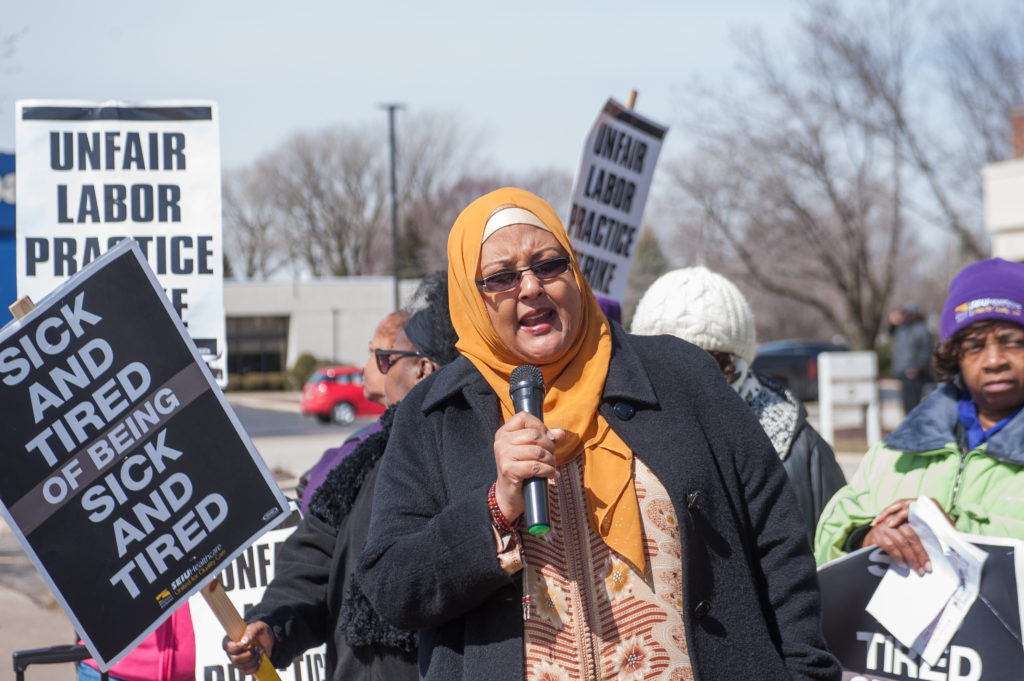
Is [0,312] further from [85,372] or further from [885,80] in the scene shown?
[885,80]

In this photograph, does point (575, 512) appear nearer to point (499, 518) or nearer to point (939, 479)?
point (499, 518)

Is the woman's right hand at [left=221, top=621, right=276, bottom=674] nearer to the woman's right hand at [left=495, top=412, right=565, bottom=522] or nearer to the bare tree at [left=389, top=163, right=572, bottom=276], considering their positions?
the woman's right hand at [left=495, top=412, right=565, bottom=522]

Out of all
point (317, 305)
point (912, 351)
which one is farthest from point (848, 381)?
point (317, 305)

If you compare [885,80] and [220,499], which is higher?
[885,80]

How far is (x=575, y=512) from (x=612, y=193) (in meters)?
3.51

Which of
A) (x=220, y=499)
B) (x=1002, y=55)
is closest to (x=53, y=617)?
(x=220, y=499)

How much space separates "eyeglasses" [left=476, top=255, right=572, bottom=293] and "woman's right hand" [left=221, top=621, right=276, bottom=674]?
113 cm

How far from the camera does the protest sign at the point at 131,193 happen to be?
414 centimetres

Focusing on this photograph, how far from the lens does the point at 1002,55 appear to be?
72.4 ft

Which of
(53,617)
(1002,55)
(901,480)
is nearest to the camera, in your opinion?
(901,480)

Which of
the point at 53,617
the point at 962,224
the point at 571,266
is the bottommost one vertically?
the point at 53,617

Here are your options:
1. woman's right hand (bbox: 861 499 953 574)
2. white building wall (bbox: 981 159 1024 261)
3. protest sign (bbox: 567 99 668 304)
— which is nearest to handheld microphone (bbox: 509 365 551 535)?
woman's right hand (bbox: 861 499 953 574)

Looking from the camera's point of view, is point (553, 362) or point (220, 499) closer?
point (553, 362)

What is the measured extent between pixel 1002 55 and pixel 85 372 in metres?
23.1
